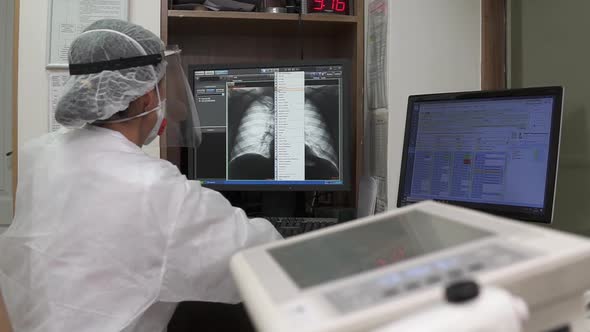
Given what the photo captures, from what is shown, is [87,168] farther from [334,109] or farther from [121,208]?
[334,109]

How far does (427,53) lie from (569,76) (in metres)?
0.40

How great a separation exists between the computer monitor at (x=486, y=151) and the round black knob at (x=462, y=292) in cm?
73

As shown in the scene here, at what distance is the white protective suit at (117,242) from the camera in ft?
3.12

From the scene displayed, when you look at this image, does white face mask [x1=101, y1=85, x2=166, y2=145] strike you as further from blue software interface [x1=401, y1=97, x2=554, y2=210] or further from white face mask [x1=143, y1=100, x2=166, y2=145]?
blue software interface [x1=401, y1=97, x2=554, y2=210]

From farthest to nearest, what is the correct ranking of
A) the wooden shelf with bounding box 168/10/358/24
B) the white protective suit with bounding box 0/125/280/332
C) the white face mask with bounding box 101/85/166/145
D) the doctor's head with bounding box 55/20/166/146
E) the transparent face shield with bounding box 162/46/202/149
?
1. the wooden shelf with bounding box 168/10/358/24
2. the transparent face shield with bounding box 162/46/202/149
3. the white face mask with bounding box 101/85/166/145
4. the doctor's head with bounding box 55/20/166/146
5. the white protective suit with bounding box 0/125/280/332

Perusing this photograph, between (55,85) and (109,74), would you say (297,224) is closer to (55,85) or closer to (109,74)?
(109,74)

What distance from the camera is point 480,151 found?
116cm

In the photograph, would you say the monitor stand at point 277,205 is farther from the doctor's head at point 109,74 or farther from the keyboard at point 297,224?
the doctor's head at point 109,74

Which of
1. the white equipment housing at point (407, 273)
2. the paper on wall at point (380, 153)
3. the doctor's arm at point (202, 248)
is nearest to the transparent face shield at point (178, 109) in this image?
the doctor's arm at point (202, 248)

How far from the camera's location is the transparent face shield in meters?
1.35

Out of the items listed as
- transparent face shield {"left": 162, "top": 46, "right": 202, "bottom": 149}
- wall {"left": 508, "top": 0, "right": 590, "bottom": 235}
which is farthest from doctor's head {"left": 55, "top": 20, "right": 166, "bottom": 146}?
wall {"left": 508, "top": 0, "right": 590, "bottom": 235}

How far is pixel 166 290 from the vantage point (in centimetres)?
98

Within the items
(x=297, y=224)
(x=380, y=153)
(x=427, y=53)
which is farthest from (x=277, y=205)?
(x=427, y=53)

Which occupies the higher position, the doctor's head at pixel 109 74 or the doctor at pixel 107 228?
the doctor's head at pixel 109 74
